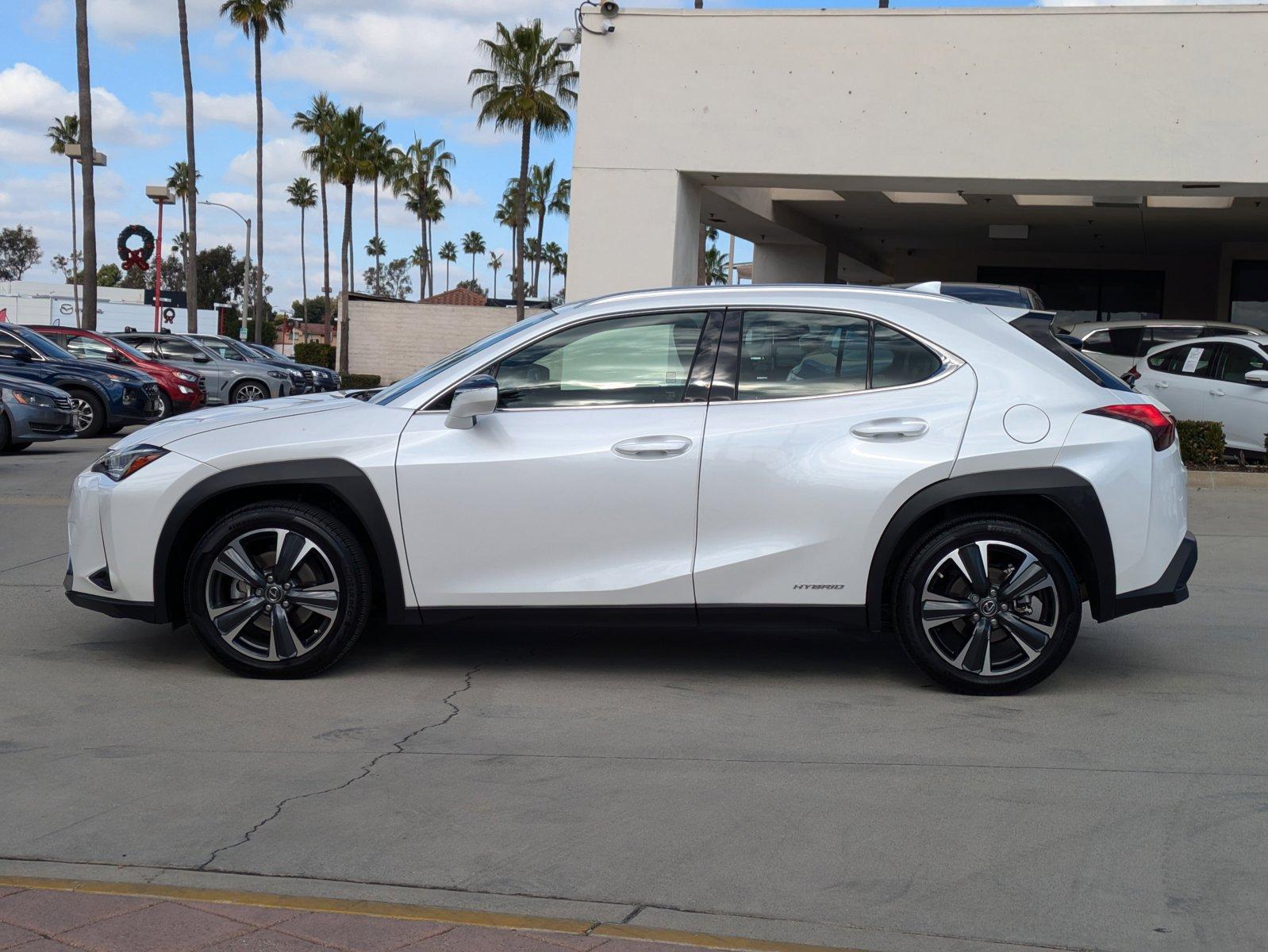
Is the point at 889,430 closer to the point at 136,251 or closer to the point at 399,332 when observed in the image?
the point at 136,251

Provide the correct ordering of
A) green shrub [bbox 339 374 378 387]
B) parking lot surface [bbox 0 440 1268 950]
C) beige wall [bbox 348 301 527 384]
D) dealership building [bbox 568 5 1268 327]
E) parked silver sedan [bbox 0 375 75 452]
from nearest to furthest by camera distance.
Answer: parking lot surface [bbox 0 440 1268 950], parked silver sedan [bbox 0 375 75 452], dealership building [bbox 568 5 1268 327], green shrub [bbox 339 374 378 387], beige wall [bbox 348 301 527 384]

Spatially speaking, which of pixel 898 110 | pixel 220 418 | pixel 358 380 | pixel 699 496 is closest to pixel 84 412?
pixel 898 110

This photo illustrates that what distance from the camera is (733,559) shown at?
5.59 m

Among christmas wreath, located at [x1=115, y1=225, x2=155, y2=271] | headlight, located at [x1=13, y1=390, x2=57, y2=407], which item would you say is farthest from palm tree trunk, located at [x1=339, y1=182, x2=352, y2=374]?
headlight, located at [x1=13, y1=390, x2=57, y2=407]

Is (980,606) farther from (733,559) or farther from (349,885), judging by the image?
(349,885)

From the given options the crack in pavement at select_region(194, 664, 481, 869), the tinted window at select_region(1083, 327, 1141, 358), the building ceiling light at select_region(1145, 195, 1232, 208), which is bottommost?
the crack in pavement at select_region(194, 664, 481, 869)

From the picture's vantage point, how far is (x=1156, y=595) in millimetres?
5660

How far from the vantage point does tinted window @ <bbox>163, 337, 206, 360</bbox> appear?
26141 millimetres

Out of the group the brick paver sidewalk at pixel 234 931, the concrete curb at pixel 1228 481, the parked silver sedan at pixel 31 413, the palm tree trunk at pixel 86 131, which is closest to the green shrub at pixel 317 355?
the palm tree trunk at pixel 86 131

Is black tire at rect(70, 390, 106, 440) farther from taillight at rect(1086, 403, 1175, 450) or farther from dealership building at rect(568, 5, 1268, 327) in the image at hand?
taillight at rect(1086, 403, 1175, 450)

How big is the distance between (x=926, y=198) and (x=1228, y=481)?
35.1 ft

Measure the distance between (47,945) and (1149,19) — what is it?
17425 millimetres

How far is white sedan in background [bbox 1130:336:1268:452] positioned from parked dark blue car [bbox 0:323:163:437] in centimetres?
1328

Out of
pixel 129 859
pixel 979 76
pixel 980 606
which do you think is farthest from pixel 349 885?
pixel 979 76
